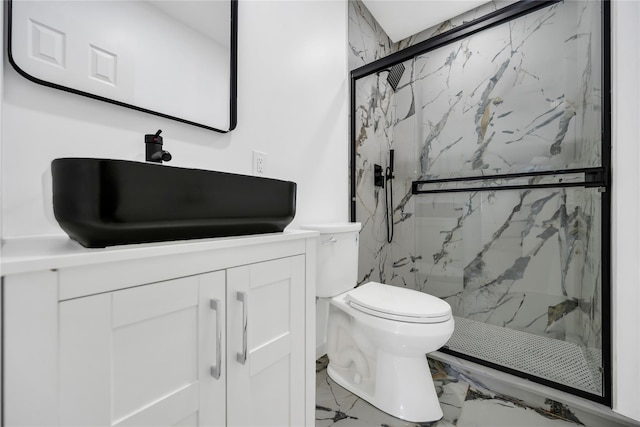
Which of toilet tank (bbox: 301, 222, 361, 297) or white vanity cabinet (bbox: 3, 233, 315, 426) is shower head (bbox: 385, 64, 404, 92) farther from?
white vanity cabinet (bbox: 3, 233, 315, 426)

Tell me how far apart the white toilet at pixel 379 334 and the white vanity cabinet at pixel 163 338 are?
17.6 inches

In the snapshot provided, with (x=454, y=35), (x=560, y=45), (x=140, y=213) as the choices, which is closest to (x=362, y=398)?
(x=140, y=213)

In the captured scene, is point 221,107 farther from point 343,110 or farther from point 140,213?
point 343,110

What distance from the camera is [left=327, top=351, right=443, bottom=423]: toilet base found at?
1.18 m

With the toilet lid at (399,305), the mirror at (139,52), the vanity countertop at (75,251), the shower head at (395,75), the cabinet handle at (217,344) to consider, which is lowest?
the toilet lid at (399,305)

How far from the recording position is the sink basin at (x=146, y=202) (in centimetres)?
50

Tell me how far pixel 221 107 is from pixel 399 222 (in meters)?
1.44

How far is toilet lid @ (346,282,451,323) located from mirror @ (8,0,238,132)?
0.95 m

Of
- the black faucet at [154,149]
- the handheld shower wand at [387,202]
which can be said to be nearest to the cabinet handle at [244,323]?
the black faucet at [154,149]

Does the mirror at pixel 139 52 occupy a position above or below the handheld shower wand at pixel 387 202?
above

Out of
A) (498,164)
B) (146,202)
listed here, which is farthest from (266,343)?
(498,164)

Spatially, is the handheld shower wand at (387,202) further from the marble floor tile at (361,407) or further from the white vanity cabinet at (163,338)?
the white vanity cabinet at (163,338)

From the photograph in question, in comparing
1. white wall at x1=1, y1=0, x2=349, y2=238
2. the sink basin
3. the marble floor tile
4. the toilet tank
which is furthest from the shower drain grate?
the sink basin

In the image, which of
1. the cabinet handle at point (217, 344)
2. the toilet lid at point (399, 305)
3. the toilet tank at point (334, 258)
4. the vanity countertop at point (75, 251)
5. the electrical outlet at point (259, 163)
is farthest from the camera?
the toilet tank at point (334, 258)
